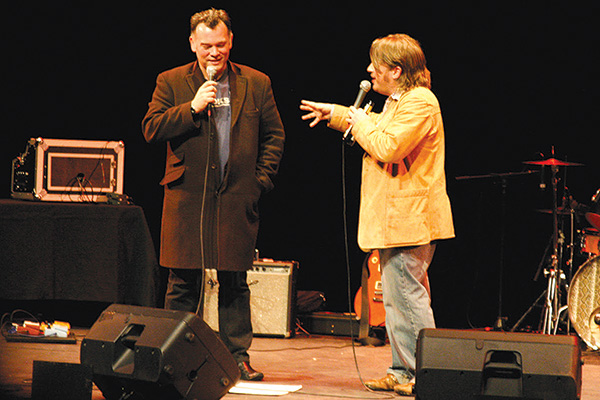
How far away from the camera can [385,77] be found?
10.6ft

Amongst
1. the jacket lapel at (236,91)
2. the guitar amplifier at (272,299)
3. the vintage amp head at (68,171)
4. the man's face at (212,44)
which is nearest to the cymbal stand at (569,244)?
the guitar amplifier at (272,299)

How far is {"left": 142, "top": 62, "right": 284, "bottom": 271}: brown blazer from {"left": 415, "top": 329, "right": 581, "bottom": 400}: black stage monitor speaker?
1278 mm

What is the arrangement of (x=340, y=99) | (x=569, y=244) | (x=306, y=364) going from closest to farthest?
(x=306, y=364), (x=340, y=99), (x=569, y=244)

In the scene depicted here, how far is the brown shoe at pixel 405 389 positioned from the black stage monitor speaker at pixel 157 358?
2.63ft

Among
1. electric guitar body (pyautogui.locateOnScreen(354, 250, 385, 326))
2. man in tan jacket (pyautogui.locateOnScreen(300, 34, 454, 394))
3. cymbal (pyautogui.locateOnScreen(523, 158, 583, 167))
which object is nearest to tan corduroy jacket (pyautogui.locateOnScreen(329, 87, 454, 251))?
man in tan jacket (pyautogui.locateOnScreen(300, 34, 454, 394))

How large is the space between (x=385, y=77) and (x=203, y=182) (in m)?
0.94

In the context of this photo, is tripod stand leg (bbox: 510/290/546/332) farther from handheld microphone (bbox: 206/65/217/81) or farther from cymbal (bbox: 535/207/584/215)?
handheld microphone (bbox: 206/65/217/81)

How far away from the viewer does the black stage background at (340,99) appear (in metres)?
5.64

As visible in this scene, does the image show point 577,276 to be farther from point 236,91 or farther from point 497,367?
point 497,367

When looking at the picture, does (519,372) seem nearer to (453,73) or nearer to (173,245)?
(173,245)

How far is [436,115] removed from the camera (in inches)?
125

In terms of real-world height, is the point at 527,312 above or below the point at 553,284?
below

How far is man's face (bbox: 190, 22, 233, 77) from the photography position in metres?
3.47

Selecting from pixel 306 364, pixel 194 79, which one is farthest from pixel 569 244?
pixel 194 79
